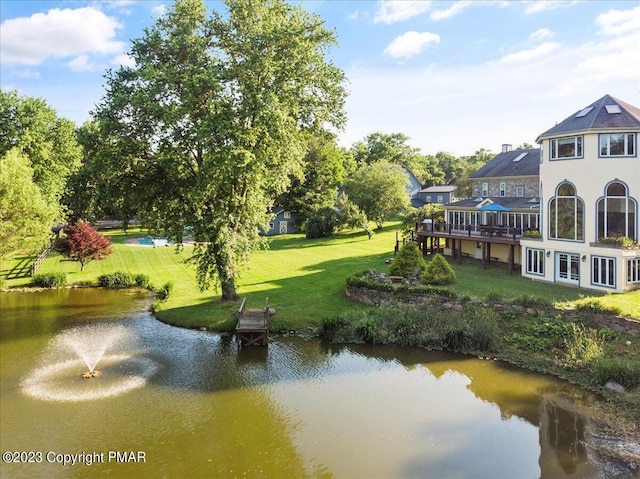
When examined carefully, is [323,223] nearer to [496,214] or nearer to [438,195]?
[438,195]

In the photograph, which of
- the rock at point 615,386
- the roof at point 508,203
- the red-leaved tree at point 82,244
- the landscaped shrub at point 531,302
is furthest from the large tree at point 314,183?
the rock at point 615,386

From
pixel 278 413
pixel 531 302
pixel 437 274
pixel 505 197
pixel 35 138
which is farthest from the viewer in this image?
pixel 35 138

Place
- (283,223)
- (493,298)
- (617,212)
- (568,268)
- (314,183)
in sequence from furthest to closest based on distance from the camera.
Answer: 1. (283,223)
2. (314,183)
3. (568,268)
4. (617,212)
5. (493,298)

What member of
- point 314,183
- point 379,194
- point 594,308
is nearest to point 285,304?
A: point 594,308

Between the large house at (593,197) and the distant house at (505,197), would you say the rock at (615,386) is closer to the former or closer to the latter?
the large house at (593,197)

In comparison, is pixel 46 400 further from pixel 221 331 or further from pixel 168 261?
pixel 168 261

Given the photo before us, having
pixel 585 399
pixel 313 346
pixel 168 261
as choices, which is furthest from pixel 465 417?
pixel 168 261
